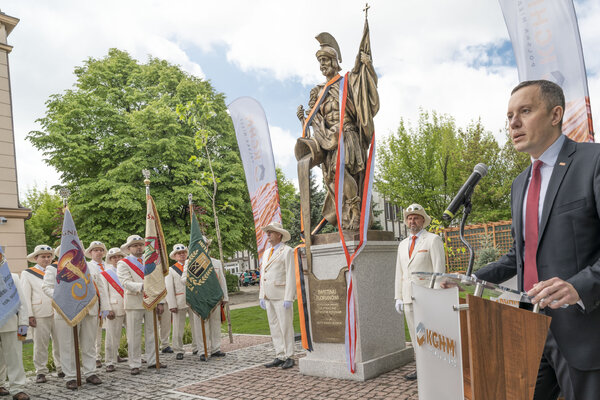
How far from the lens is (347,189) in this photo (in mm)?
7168

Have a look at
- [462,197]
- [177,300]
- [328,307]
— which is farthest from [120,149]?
[462,197]

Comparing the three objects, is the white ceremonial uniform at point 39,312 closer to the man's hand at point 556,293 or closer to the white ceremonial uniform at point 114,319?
the white ceremonial uniform at point 114,319

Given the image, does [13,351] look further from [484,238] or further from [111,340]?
[484,238]

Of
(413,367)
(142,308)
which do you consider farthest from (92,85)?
(413,367)

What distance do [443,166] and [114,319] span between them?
27.2 m

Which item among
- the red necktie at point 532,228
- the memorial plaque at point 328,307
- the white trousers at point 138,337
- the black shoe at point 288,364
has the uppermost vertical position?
the red necktie at point 532,228

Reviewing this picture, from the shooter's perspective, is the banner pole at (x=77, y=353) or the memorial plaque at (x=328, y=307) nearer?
the memorial plaque at (x=328, y=307)

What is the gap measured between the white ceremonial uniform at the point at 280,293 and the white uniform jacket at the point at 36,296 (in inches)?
169

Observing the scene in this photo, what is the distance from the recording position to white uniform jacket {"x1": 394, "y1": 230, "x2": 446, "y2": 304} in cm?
626

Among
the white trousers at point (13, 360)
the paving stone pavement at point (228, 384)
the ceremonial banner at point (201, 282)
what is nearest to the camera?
the paving stone pavement at point (228, 384)

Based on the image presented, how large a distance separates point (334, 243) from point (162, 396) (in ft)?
10.5

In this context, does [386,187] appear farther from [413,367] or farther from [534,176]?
[534,176]

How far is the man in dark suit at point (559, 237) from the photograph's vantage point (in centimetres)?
199

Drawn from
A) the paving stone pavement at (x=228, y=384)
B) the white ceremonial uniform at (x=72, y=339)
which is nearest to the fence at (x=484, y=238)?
the paving stone pavement at (x=228, y=384)
